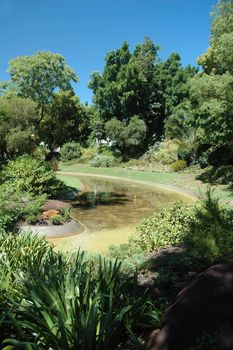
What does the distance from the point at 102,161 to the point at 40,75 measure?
11.5 meters

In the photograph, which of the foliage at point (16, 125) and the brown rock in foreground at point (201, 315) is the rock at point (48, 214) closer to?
the foliage at point (16, 125)

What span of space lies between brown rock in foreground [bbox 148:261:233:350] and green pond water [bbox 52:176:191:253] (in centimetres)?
513

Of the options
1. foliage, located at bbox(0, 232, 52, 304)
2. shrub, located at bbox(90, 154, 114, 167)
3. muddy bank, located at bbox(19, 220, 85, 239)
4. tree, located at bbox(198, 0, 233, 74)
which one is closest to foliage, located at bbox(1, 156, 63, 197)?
muddy bank, located at bbox(19, 220, 85, 239)

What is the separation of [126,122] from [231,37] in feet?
82.2

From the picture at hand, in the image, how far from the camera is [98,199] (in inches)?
714

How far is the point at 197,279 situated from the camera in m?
3.46

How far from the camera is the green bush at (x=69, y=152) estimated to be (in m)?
41.8

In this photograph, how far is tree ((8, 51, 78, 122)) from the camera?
37094 mm

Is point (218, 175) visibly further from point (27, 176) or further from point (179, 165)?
point (27, 176)

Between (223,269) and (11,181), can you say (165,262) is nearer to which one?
(223,269)

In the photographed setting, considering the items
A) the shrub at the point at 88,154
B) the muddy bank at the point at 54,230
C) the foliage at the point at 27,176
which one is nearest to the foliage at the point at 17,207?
the muddy bank at the point at 54,230

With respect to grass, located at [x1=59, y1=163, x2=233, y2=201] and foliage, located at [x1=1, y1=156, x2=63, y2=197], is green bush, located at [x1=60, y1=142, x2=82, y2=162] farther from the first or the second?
foliage, located at [x1=1, y1=156, x2=63, y2=197]

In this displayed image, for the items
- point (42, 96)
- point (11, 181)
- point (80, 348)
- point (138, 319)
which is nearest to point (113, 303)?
point (138, 319)

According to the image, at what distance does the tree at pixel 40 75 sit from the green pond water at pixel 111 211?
19361 millimetres
